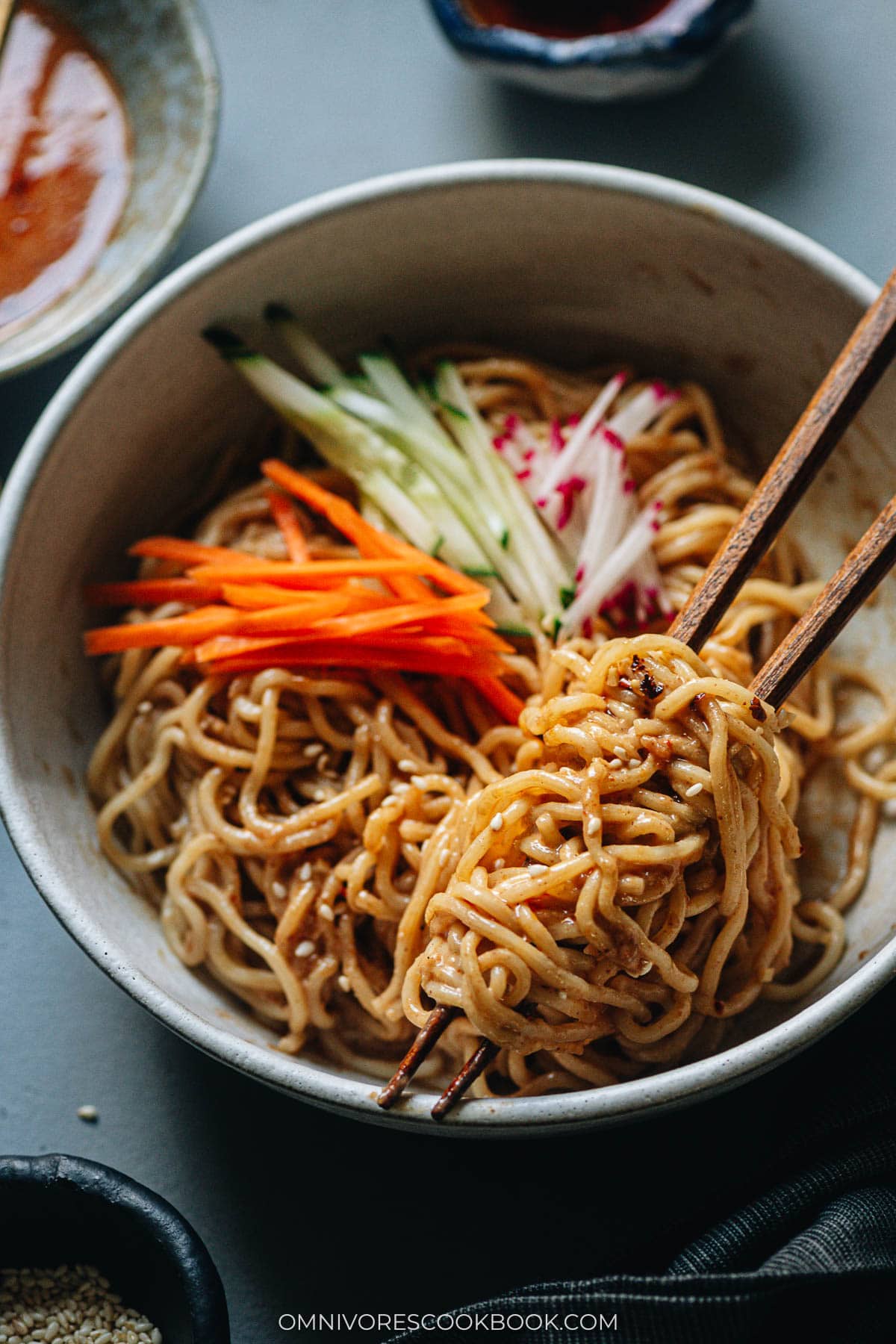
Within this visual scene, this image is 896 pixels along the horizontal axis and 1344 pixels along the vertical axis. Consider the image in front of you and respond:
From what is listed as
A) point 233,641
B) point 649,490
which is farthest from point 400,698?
point 649,490

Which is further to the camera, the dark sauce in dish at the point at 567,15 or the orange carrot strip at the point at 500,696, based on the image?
the dark sauce in dish at the point at 567,15

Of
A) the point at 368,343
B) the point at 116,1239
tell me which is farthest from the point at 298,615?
the point at 116,1239

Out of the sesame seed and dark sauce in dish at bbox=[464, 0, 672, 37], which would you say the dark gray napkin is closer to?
the sesame seed

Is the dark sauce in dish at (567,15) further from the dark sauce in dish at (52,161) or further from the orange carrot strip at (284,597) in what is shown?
the orange carrot strip at (284,597)

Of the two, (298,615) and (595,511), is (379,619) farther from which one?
(595,511)

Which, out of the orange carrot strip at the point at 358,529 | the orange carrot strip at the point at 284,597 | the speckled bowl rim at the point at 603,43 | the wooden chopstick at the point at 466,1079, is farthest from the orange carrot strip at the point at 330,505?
the speckled bowl rim at the point at 603,43

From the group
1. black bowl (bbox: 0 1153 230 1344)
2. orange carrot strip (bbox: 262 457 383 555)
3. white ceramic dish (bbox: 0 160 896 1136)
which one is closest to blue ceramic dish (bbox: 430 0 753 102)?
white ceramic dish (bbox: 0 160 896 1136)
